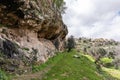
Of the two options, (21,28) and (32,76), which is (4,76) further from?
(21,28)

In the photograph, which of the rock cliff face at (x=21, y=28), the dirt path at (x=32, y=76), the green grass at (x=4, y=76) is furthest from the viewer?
the rock cliff face at (x=21, y=28)

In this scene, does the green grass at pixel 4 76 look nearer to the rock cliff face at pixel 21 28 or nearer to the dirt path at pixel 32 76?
the dirt path at pixel 32 76

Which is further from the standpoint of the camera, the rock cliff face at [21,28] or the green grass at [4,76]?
the rock cliff face at [21,28]

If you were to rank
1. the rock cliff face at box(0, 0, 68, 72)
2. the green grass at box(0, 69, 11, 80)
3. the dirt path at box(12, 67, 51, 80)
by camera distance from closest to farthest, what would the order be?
the green grass at box(0, 69, 11, 80) → the dirt path at box(12, 67, 51, 80) → the rock cliff face at box(0, 0, 68, 72)

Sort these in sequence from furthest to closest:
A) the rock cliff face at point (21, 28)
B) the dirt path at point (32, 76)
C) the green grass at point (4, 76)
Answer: the rock cliff face at point (21, 28), the dirt path at point (32, 76), the green grass at point (4, 76)

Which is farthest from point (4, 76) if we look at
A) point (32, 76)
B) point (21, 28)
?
point (21, 28)

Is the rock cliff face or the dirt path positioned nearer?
the dirt path

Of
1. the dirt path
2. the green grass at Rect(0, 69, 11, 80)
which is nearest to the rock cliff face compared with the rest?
the dirt path

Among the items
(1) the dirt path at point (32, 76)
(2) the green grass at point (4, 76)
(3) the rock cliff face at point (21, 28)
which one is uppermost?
(3) the rock cliff face at point (21, 28)

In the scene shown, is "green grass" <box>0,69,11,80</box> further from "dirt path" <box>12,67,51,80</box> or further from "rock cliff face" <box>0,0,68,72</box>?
"rock cliff face" <box>0,0,68,72</box>

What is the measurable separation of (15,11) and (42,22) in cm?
1266

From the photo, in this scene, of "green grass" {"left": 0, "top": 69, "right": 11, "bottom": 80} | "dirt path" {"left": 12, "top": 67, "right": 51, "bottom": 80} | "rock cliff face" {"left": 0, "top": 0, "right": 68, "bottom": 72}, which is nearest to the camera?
"green grass" {"left": 0, "top": 69, "right": 11, "bottom": 80}

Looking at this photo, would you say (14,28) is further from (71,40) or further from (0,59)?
(71,40)

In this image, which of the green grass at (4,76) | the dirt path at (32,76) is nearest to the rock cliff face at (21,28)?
the dirt path at (32,76)
